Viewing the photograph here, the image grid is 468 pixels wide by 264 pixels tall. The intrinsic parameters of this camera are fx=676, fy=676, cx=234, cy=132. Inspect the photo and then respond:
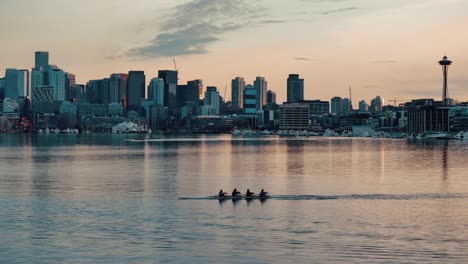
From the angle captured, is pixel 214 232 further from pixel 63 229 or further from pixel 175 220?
pixel 63 229

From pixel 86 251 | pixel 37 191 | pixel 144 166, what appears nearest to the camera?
pixel 86 251

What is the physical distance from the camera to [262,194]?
66562 millimetres

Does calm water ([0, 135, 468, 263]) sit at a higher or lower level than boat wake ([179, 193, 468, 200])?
lower

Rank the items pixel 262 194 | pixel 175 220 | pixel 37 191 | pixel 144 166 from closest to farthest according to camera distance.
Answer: pixel 175 220 < pixel 262 194 < pixel 37 191 < pixel 144 166

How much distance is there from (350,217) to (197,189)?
2584cm

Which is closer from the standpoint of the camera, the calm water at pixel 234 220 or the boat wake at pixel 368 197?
the calm water at pixel 234 220

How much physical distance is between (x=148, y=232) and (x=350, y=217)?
54.6 feet

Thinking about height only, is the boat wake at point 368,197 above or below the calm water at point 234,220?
above

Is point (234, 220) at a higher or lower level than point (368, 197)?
lower

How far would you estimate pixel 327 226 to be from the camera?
165ft

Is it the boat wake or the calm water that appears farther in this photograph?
the boat wake

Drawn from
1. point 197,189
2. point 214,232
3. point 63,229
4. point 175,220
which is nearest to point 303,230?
point 214,232

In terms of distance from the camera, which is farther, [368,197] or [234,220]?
[368,197]

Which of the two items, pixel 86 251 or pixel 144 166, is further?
pixel 144 166
